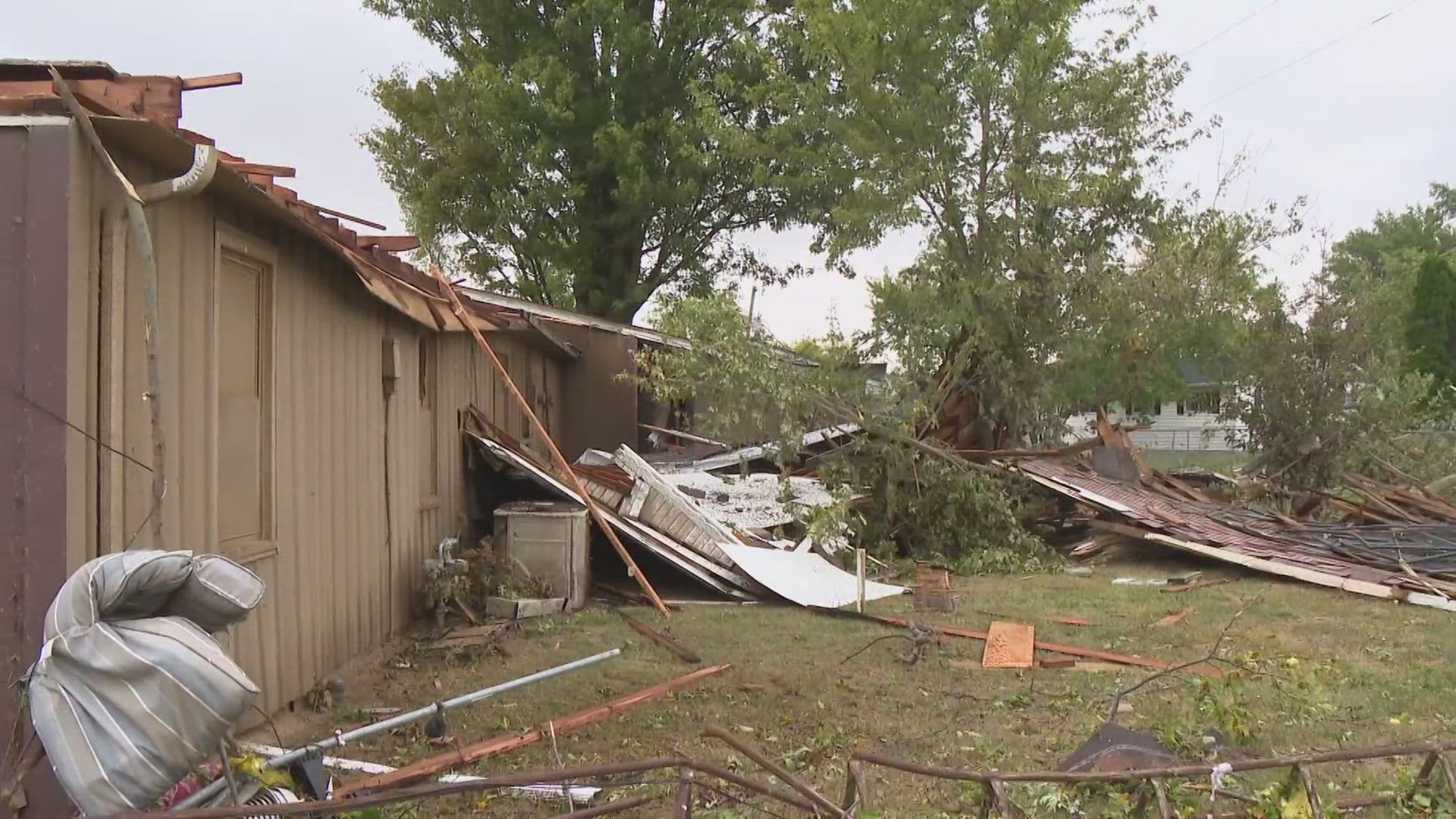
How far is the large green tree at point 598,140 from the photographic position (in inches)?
810

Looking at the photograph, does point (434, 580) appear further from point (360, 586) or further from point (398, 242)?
point (398, 242)

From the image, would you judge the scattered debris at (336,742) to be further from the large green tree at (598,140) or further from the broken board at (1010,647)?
the large green tree at (598,140)

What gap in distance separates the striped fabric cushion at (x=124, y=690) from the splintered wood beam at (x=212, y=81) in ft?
8.12

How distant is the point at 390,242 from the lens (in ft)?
23.9

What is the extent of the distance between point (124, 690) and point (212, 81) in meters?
2.93

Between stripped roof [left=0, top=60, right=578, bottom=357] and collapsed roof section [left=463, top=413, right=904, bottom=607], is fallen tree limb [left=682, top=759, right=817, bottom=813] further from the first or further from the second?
collapsed roof section [left=463, top=413, right=904, bottom=607]

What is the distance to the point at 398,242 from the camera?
291 inches

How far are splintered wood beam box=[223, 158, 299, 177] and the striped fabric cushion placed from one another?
2.54 metres

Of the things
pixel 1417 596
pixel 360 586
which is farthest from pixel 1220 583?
pixel 360 586

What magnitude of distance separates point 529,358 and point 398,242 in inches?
225

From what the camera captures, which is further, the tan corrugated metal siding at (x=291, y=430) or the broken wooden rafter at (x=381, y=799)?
the tan corrugated metal siding at (x=291, y=430)

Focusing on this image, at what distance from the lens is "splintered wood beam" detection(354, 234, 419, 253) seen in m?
6.97

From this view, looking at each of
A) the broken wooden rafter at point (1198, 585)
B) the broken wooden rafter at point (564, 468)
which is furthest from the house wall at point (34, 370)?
the broken wooden rafter at point (1198, 585)

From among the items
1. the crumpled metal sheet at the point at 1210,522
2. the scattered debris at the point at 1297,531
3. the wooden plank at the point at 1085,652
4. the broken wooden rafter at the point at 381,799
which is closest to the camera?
the broken wooden rafter at the point at 381,799
